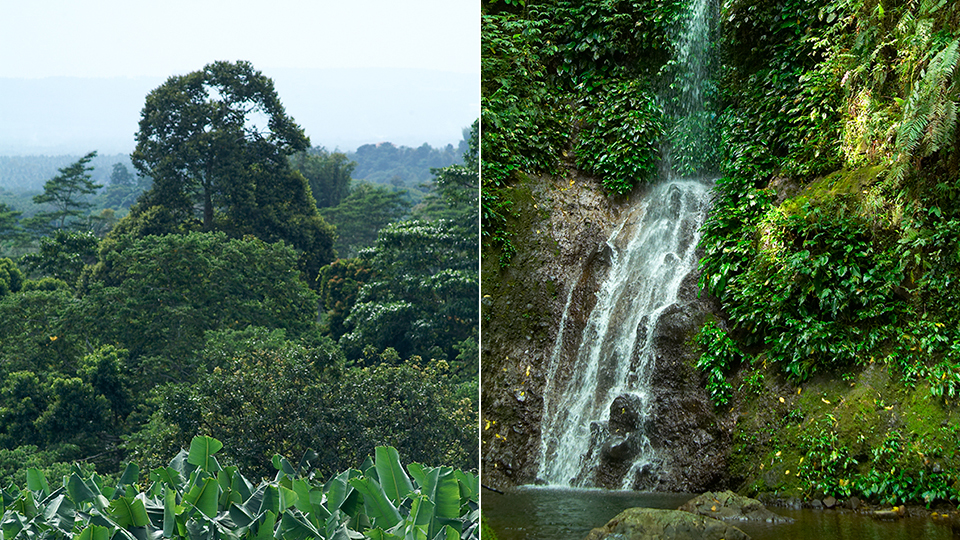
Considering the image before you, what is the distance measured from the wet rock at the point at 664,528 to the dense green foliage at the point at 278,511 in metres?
1.13

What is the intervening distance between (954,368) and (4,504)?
4.53 meters

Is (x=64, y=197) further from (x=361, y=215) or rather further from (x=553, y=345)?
(x=553, y=345)

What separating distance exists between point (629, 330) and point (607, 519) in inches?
61.3

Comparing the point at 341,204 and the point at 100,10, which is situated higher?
the point at 100,10

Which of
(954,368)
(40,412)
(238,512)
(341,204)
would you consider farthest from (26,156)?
(954,368)

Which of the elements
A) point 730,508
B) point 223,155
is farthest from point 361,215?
point 730,508

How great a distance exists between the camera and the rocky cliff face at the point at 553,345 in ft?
14.1

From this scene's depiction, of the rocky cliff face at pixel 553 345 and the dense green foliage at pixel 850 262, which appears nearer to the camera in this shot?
the dense green foliage at pixel 850 262

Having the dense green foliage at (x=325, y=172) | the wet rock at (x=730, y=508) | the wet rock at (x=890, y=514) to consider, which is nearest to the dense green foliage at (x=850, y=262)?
the wet rock at (x=890, y=514)

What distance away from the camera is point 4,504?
2.26 m

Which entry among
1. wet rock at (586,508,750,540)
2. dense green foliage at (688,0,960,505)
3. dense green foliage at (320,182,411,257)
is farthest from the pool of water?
dense green foliage at (320,182,411,257)

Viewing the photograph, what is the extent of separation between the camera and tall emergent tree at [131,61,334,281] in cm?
358

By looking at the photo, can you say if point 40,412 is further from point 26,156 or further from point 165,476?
point 165,476

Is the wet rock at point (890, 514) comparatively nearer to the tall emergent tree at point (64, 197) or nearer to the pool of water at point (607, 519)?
the pool of water at point (607, 519)
